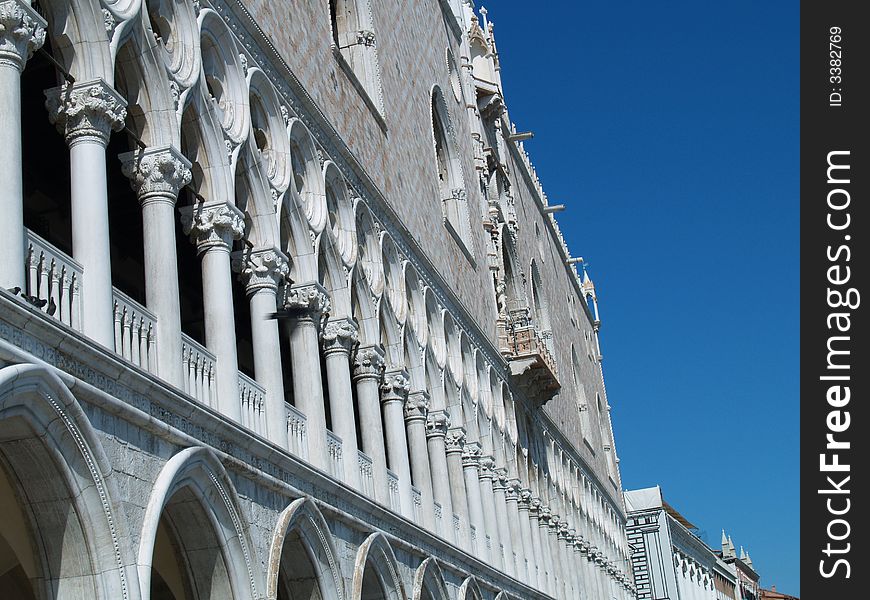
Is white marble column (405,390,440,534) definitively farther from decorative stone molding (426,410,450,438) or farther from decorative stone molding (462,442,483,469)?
decorative stone molding (462,442,483,469)

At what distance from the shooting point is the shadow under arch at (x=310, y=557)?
1165cm

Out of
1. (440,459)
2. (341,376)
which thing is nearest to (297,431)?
(341,376)

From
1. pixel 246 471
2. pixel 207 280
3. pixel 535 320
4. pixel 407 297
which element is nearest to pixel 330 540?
pixel 246 471

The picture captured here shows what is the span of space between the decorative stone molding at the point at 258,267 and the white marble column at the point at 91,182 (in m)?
2.97

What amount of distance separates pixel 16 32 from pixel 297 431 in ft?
17.5

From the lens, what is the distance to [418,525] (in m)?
15.2

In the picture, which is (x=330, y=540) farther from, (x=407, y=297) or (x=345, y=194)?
(x=407, y=297)

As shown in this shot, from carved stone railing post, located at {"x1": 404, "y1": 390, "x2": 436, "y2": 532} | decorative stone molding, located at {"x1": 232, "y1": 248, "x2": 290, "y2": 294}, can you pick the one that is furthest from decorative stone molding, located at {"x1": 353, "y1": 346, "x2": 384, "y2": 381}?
decorative stone molding, located at {"x1": 232, "y1": 248, "x2": 290, "y2": 294}

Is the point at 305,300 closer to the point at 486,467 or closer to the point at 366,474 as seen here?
the point at 366,474

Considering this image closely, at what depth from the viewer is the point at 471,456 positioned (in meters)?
19.9

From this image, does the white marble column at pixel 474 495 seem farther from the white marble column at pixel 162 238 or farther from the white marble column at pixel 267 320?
the white marble column at pixel 162 238

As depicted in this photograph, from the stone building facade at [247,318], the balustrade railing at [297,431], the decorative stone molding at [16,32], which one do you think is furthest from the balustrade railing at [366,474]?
the decorative stone molding at [16,32]
